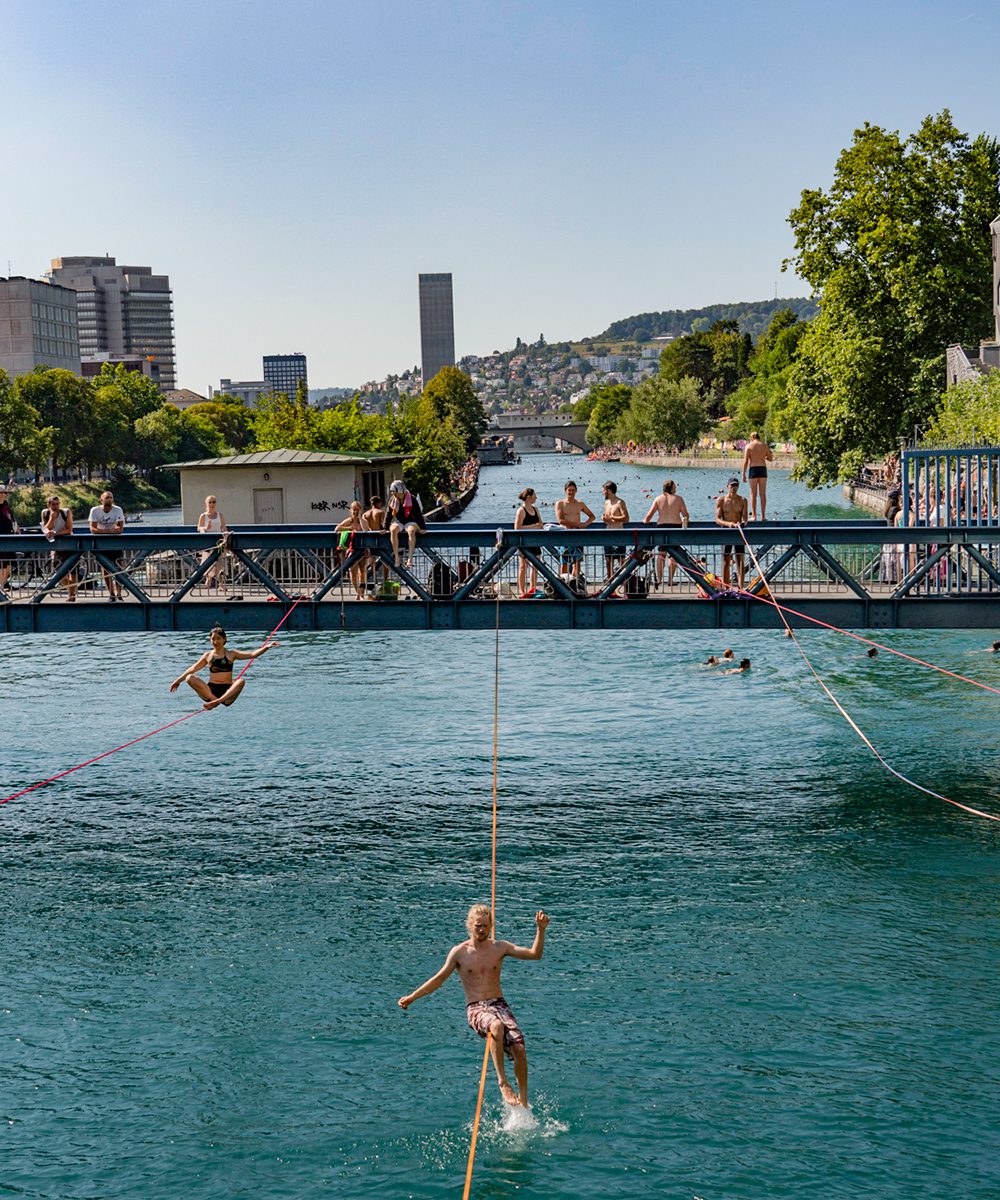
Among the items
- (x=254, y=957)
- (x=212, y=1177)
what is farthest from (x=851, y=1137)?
(x=254, y=957)

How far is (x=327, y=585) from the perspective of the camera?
27734 millimetres

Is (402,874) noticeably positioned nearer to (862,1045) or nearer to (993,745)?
(862,1045)

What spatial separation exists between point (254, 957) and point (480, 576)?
8383mm

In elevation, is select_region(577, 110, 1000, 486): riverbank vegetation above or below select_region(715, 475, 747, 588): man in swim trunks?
above

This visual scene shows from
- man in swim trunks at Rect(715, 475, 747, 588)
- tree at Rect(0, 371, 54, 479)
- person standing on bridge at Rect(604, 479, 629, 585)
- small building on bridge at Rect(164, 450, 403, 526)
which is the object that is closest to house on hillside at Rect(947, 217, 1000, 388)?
small building on bridge at Rect(164, 450, 403, 526)

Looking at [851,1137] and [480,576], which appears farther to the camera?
[480,576]

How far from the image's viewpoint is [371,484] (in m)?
59.5

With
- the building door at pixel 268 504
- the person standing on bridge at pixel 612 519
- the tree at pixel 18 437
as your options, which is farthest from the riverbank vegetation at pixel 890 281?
the tree at pixel 18 437

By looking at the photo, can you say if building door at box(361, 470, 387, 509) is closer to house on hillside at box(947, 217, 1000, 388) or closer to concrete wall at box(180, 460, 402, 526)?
concrete wall at box(180, 460, 402, 526)

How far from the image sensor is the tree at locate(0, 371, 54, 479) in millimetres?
119750

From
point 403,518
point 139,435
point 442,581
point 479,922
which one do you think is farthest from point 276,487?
point 139,435

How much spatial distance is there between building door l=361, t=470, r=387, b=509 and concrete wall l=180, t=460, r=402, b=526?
1033 millimetres

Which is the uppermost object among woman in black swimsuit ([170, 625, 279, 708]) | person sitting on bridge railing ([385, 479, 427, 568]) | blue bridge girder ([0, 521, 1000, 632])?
person sitting on bridge railing ([385, 479, 427, 568])

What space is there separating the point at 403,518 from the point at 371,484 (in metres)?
32.0
